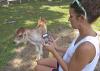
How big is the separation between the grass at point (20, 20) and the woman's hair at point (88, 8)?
2569mm

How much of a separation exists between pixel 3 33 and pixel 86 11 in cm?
437

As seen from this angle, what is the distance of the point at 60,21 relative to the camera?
791 centimetres

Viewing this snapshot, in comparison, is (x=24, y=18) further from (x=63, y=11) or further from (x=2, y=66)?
(x=2, y=66)

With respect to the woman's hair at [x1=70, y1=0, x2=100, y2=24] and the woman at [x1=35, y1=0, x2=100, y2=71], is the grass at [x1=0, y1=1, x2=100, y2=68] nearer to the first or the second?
A: the woman at [x1=35, y1=0, x2=100, y2=71]

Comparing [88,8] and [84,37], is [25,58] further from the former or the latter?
[88,8]

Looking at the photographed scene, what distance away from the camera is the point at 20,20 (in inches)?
320

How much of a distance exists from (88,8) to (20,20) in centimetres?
560

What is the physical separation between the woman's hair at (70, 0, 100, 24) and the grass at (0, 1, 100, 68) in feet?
8.43

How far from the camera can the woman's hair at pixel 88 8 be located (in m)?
2.63

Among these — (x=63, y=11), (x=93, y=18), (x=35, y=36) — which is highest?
(x=93, y=18)

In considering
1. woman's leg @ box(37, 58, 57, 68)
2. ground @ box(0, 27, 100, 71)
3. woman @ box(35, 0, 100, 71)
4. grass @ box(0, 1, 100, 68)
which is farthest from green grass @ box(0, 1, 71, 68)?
woman @ box(35, 0, 100, 71)

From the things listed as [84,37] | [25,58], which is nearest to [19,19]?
[25,58]

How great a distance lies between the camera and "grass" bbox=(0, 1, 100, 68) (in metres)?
5.68

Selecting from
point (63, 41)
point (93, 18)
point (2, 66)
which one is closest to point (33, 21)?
point (63, 41)
